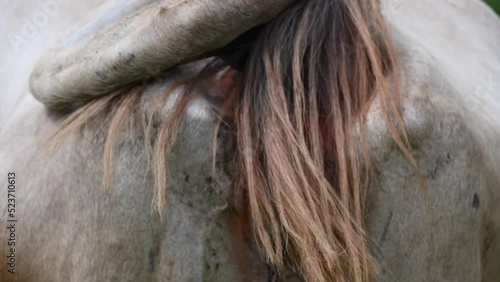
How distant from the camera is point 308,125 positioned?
4.03 ft

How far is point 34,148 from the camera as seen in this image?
1426 mm

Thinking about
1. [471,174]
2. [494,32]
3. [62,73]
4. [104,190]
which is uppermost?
[62,73]

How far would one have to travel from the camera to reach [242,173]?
4.02 feet

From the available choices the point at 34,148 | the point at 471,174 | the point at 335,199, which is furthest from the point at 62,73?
the point at 471,174

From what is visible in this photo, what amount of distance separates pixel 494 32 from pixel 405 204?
90cm

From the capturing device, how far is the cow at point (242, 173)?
47.6 inches

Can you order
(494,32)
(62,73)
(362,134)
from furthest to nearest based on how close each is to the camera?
1. (494,32)
2. (62,73)
3. (362,134)

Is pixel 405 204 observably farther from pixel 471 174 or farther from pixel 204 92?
pixel 204 92

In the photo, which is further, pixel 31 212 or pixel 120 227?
pixel 31 212

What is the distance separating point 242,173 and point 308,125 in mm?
111

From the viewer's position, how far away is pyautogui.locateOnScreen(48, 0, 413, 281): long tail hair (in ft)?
3.91

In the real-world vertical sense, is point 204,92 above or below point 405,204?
above

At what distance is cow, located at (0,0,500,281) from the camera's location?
121 centimetres

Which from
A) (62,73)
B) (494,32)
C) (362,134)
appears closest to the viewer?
(362,134)
